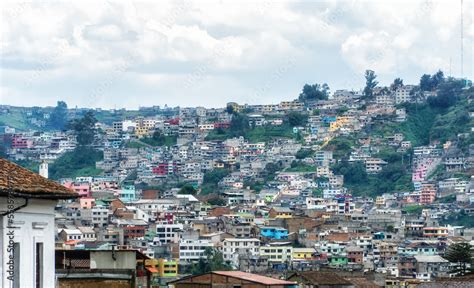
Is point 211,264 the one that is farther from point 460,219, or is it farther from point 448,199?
point 448,199

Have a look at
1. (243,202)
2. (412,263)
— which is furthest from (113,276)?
(243,202)

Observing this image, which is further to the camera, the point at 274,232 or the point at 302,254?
the point at 274,232

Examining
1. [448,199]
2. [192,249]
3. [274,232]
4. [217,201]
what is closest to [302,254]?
[192,249]

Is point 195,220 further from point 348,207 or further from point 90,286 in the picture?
point 90,286

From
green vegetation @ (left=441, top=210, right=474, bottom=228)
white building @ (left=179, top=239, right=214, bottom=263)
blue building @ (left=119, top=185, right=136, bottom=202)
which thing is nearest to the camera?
white building @ (left=179, top=239, right=214, bottom=263)

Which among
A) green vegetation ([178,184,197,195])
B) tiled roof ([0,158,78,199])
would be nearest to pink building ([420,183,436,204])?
green vegetation ([178,184,197,195])

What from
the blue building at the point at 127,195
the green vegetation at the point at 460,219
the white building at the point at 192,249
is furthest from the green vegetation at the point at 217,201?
the white building at the point at 192,249

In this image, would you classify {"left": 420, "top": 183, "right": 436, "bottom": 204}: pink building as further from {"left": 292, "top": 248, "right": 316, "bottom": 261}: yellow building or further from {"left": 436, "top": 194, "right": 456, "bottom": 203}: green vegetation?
{"left": 292, "top": 248, "right": 316, "bottom": 261}: yellow building
